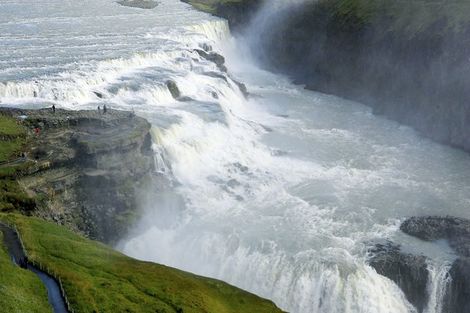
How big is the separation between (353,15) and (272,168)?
152 feet

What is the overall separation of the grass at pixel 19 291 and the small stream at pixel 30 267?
375 mm

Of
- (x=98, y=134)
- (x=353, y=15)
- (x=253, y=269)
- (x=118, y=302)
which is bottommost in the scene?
(x=253, y=269)

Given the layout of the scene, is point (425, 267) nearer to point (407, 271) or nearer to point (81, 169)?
point (407, 271)

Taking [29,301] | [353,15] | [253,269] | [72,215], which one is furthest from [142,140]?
[353,15]

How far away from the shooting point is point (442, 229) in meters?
45.1

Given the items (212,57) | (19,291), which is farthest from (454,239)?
(212,57)

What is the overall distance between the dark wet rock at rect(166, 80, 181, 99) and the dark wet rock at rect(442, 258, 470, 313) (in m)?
42.9

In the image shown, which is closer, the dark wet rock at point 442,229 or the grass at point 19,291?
the grass at point 19,291

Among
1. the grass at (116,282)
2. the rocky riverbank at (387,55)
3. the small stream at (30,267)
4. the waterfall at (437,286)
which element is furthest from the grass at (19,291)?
the rocky riverbank at (387,55)

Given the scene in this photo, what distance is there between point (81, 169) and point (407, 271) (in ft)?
90.8

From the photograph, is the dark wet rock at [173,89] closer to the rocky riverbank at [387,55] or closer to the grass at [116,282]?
the rocky riverbank at [387,55]

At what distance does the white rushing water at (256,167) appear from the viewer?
4125 centimetres

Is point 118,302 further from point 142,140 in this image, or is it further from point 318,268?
point 142,140

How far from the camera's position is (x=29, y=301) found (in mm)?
26797
